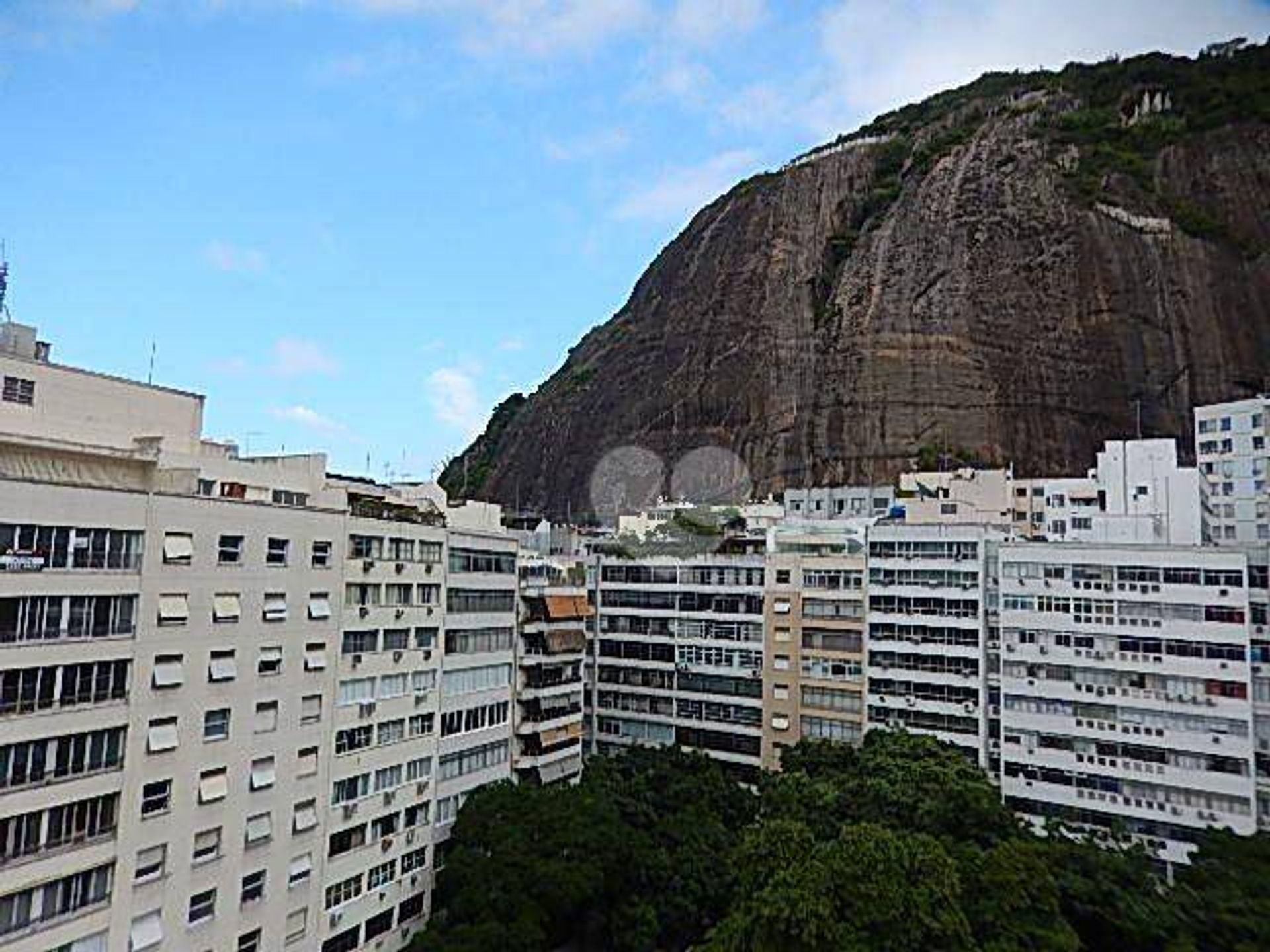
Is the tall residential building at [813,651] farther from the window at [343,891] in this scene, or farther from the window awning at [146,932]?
the window awning at [146,932]

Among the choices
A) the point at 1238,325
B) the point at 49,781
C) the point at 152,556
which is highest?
the point at 1238,325

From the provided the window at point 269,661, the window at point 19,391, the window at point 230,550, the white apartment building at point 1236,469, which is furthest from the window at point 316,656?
the white apartment building at point 1236,469

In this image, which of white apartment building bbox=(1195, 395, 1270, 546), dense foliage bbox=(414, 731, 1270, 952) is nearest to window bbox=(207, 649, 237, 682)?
dense foliage bbox=(414, 731, 1270, 952)

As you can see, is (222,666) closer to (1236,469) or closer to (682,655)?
(682,655)

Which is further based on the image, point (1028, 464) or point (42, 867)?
point (1028, 464)

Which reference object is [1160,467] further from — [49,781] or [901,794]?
[49,781]

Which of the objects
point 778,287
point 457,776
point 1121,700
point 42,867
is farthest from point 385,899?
point 778,287

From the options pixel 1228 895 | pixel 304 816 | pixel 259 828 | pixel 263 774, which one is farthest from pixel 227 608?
pixel 1228 895
